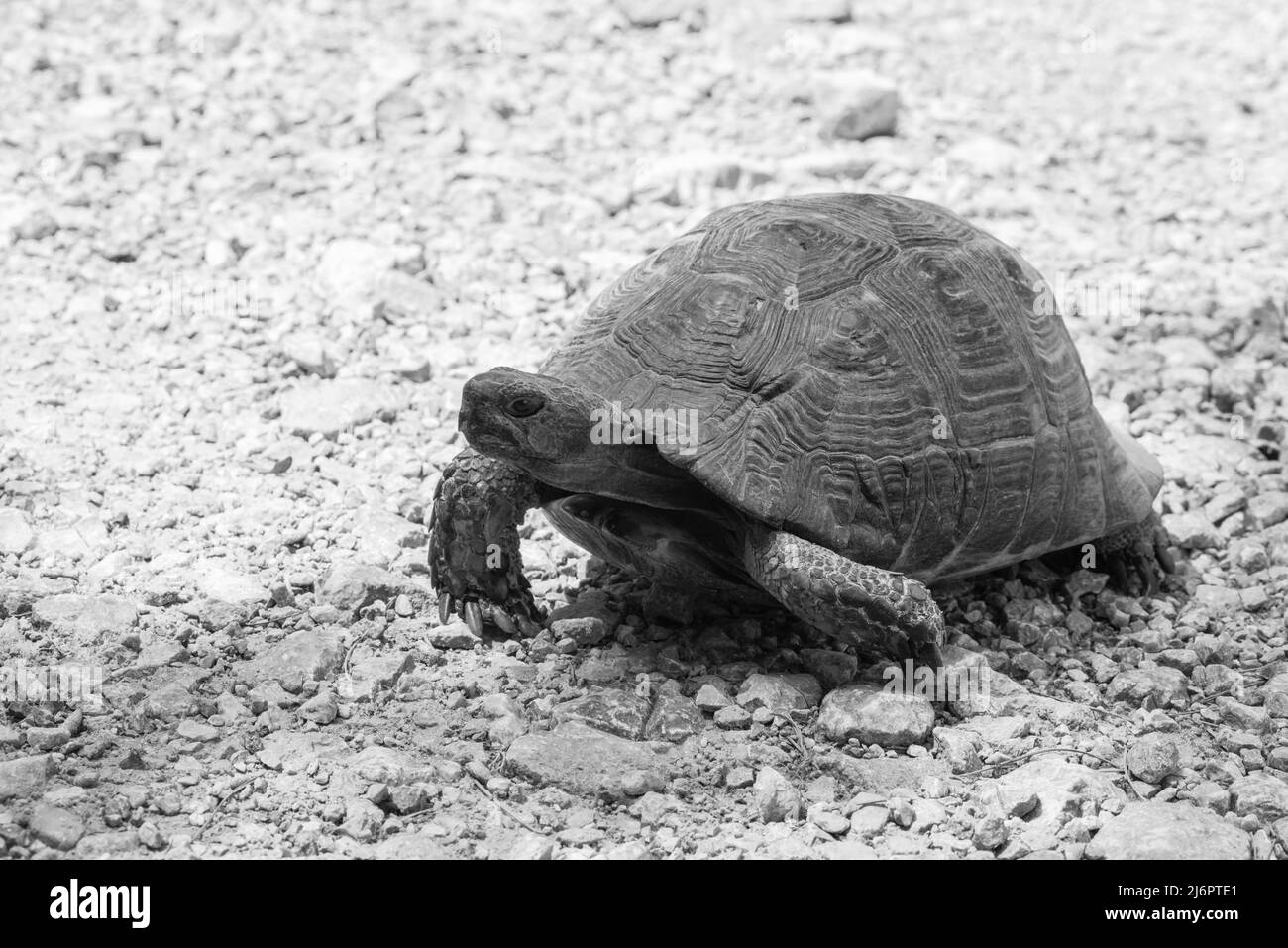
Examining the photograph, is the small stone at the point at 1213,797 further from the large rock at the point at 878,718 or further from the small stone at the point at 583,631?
the small stone at the point at 583,631

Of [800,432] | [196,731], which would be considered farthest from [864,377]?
[196,731]

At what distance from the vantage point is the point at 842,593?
4082 mm

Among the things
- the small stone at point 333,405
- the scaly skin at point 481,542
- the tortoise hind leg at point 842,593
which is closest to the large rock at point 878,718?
the tortoise hind leg at point 842,593

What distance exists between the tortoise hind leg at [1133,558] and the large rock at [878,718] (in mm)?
1502

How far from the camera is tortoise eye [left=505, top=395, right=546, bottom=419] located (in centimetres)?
407

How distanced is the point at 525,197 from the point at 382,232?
103cm

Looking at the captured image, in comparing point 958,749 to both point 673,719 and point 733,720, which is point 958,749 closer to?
point 733,720

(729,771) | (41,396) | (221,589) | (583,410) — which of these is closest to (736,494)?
(583,410)

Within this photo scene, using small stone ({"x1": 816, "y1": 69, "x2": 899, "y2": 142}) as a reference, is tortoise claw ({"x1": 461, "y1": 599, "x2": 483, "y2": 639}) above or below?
below

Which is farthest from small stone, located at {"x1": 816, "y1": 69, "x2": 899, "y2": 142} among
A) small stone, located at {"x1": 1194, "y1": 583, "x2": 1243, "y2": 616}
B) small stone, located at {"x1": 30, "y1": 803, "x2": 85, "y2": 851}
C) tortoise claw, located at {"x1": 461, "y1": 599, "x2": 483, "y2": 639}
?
small stone, located at {"x1": 30, "y1": 803, "x2": 85, "y2": 851}

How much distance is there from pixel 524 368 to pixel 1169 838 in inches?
148

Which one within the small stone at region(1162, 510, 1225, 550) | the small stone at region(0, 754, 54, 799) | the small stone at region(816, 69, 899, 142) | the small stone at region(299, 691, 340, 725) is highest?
the small stone at region(816, 69, 899, 142)

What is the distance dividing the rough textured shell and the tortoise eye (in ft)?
1.12

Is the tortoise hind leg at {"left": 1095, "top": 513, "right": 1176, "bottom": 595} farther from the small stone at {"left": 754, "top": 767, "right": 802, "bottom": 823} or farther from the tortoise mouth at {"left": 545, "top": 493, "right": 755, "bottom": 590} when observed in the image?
the small stone at {"left": 754, "top": 767, "right": 802, "bottom": 823}
